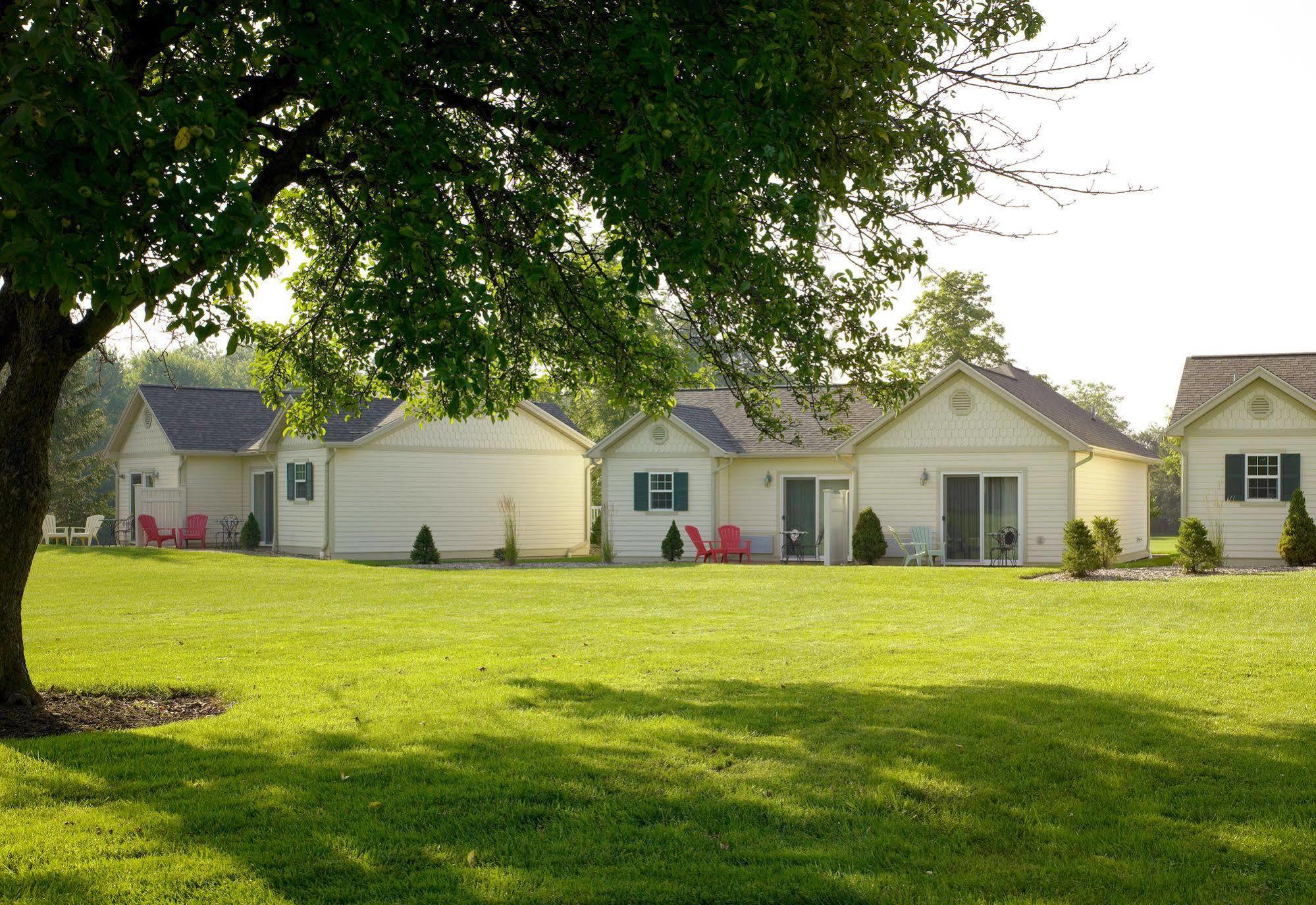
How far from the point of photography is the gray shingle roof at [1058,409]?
27120 mm

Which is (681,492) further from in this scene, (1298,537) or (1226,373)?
(1298,537)

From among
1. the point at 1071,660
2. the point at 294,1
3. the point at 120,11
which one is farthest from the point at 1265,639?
the point at 120,11

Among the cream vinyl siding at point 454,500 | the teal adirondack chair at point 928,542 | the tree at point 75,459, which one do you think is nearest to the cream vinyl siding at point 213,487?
the cream vinyl siding at point 454,500

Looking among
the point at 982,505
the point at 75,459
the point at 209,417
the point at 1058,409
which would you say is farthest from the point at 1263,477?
the point at 75,459

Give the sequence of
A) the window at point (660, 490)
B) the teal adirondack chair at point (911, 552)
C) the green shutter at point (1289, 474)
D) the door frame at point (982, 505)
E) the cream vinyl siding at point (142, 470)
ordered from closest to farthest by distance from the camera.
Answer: the green shutter at point (1289, 474) < the teal adirondack chair at point (911, 552) < the door frame at point (982, 505) < the window at point (660, 490) < the cream vinyl siding at point (142, 470)

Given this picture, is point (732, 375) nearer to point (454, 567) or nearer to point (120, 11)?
point (120, 11)

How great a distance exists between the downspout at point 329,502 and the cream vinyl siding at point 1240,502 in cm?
2033

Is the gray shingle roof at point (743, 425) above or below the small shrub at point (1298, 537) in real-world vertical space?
above

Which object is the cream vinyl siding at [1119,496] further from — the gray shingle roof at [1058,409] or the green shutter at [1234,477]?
the green shutter at [1234,477]

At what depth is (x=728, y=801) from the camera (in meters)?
5.70

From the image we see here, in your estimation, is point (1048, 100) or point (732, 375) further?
point (732, 375)

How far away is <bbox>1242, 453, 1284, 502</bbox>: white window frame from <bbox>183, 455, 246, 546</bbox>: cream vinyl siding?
2677 centimetres

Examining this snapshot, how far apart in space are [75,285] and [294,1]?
2.02 metres

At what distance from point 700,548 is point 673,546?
2.91ft
